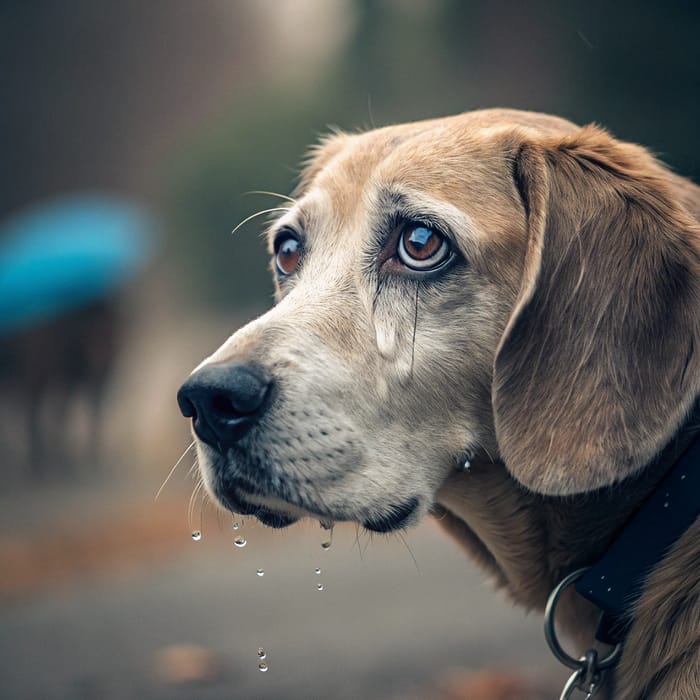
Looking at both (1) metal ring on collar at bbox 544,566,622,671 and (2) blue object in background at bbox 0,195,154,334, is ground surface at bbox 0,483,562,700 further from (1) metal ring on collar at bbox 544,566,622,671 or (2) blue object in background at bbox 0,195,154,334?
(2) blue object in background at bbox 0,195,154,334

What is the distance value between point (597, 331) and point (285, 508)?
2.94 feet

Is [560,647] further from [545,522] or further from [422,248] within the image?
[422,248]

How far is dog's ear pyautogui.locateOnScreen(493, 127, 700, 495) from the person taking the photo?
202cm

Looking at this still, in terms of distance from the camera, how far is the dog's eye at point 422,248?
2260 millimetres

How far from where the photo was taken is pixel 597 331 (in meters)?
→ 2.13

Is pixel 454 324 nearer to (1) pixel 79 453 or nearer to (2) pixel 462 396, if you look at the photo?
(2) pixel 462 396

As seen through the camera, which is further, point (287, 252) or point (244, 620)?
point (244, 620)

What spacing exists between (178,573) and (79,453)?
4431mm

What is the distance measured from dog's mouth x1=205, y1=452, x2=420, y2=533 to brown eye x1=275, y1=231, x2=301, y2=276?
844 millimetres

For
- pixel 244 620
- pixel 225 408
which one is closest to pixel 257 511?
pixel 225 408

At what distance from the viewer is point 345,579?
555 centimetres

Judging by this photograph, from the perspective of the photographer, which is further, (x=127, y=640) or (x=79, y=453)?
(x=79, y=453)

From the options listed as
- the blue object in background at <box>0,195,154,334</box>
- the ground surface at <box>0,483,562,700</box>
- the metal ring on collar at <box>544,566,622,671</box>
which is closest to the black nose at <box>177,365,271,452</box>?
the metal ring on collar at <box>544,566,622,671</box>

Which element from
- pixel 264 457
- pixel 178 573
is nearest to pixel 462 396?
pixel 264 457
